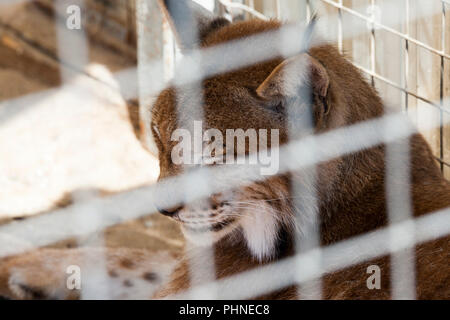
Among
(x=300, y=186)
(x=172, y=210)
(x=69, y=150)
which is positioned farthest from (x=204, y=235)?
(x=69, y=150)

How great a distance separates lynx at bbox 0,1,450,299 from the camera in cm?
153

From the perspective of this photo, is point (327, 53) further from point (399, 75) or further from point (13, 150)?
point (13, 150)

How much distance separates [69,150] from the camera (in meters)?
2.88

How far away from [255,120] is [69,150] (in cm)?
148

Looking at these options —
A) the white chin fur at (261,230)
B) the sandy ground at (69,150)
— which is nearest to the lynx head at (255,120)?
the white chin fur at (261,230)

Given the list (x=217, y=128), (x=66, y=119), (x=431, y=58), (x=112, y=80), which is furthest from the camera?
(x=112, y=80)

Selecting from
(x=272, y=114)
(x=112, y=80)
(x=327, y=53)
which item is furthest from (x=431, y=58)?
(x=112, y=80)

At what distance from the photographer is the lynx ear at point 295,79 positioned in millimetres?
1439

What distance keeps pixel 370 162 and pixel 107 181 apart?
1.37m

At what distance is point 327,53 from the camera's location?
1695 mm

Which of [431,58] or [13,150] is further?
[13,150]

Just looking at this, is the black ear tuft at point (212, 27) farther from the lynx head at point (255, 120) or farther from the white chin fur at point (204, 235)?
the white chin fur at point (204, 235)

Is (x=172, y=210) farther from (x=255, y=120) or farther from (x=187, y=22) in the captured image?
(x=187, y=22)

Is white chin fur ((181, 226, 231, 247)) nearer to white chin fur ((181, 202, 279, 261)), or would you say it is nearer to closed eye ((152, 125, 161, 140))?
white chin fur ((181, 202, 279, 261))
